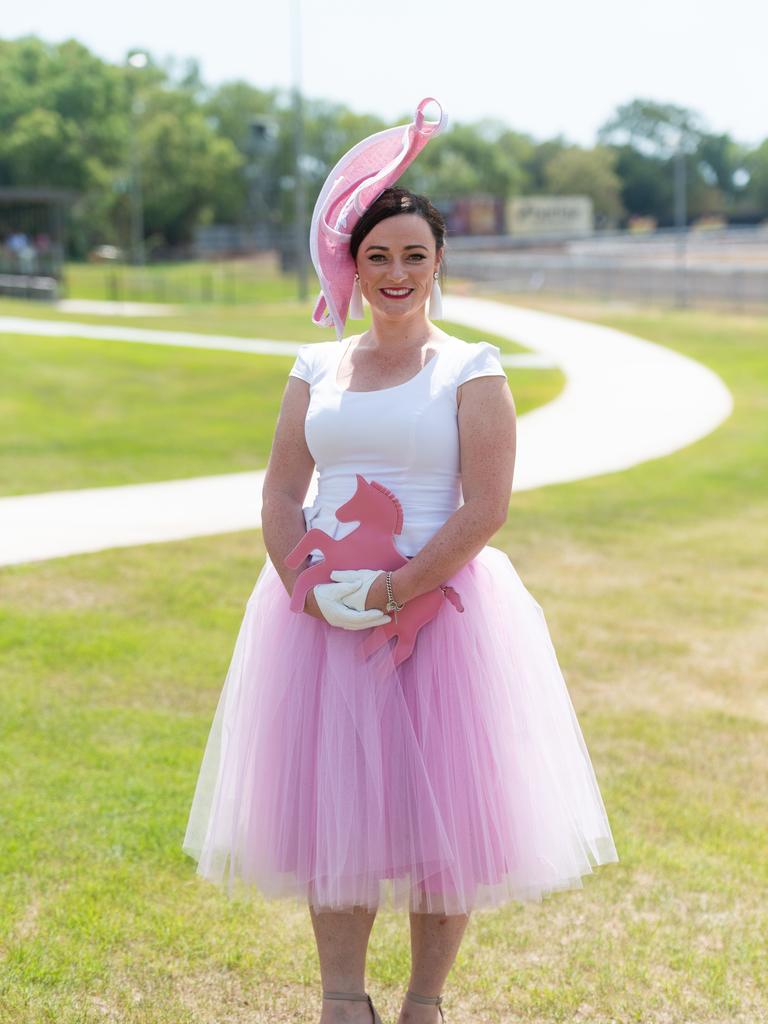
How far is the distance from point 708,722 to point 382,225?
313 cm

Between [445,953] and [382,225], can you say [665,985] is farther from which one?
[382,225]

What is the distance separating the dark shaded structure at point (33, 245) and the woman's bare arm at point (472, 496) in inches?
1213

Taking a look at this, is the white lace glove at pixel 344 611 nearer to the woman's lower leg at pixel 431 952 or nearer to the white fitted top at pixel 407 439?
the white fitted top at pixel 407 439

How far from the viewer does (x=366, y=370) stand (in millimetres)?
2982

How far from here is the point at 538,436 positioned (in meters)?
13.1

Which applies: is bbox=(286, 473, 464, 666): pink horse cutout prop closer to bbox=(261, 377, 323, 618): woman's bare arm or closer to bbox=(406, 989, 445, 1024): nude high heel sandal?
bbox=(261, 377, 323, 618): woman's bare arm

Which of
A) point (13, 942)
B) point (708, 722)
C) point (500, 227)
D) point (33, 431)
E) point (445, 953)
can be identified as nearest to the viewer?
point (445, 953)

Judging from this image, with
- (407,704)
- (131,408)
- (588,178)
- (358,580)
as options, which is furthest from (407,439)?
(588,178)

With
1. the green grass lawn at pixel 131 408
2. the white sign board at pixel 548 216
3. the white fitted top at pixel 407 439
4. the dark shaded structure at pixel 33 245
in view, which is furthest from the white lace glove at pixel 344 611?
the white sign board at pixel 548 216

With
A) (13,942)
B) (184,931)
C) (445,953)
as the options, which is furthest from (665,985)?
(13,942)

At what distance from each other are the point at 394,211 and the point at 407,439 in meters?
0.53

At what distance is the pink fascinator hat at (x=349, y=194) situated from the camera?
296 centimetres

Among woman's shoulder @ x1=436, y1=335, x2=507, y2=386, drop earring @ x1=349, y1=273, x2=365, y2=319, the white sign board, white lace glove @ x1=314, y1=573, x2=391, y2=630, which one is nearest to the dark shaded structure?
drop earring @ x1=349, y1=273, x2=365, y2=319

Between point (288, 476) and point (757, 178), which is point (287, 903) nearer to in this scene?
point (288, 476)
